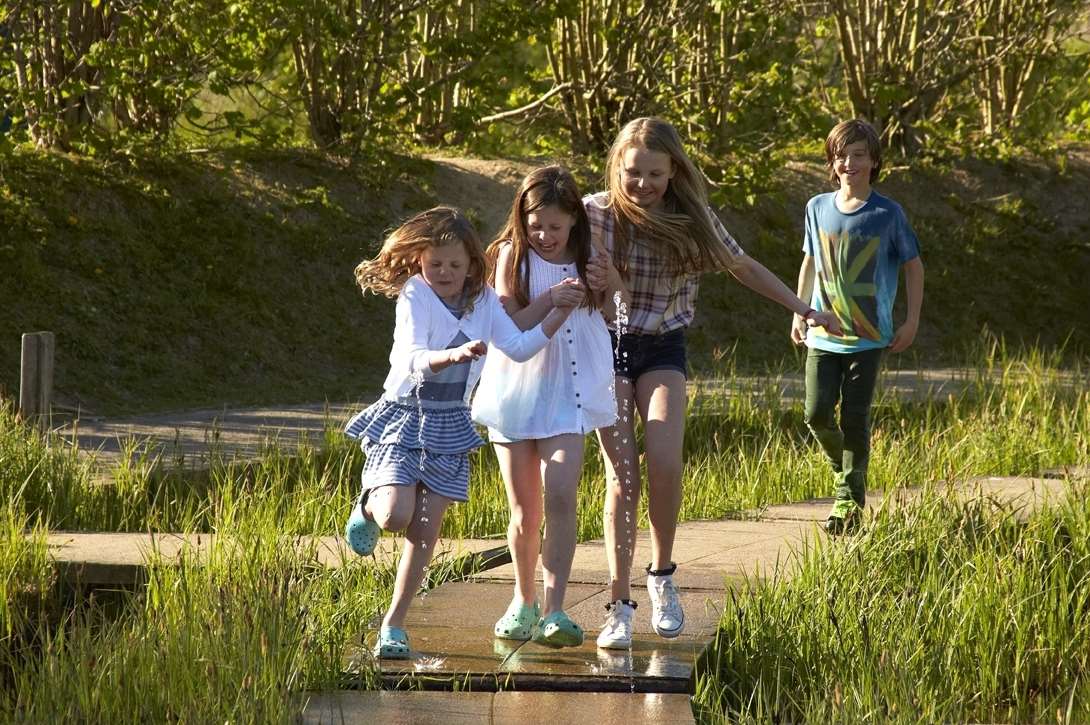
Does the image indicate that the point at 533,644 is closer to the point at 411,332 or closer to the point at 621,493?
the point at 621,493

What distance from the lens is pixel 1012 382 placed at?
34.6 ft

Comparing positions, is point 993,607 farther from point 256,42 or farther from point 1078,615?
point 256,42

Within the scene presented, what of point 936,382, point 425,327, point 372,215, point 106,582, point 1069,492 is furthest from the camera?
point 372,215

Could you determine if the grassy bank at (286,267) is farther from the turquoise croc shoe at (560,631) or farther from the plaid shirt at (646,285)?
the turquoise croc shoe at (560,631)

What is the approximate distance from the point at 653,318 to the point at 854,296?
1.94 m

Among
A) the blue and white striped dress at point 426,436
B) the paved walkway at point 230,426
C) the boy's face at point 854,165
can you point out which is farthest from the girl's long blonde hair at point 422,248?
the paved walkway at point 230,426

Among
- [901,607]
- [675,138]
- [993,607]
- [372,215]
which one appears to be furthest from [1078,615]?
[372,215]

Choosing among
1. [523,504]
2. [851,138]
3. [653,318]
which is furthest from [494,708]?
[851,138]

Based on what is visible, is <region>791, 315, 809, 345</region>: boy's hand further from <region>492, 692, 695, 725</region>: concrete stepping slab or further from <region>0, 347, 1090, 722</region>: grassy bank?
<region>492, 692, 695, 725</region>: concrete stepping slab

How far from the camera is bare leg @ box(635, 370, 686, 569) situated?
478cm

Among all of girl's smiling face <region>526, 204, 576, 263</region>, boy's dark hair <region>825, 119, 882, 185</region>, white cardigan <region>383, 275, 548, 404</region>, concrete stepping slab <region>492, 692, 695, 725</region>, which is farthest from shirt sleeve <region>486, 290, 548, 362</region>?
boy's dark hair <region>825, 119, 882, 185</region>

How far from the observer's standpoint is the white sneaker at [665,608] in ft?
15.5

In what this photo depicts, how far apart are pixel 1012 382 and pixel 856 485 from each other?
14.2ft

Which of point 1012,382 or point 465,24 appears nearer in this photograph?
point 1012,382
